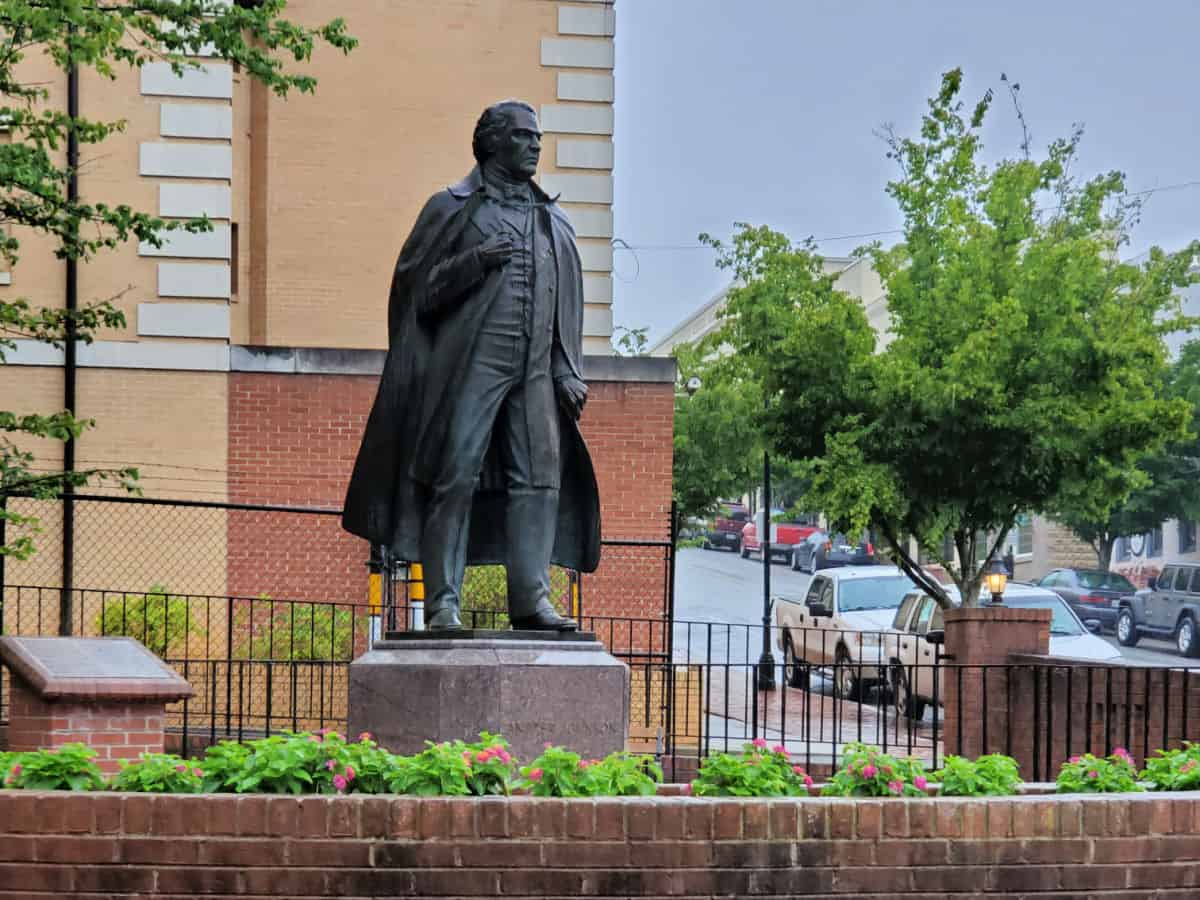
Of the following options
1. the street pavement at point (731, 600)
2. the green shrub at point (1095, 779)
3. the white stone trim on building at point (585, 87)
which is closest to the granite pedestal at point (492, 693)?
the green shrub at point (1095, 779)

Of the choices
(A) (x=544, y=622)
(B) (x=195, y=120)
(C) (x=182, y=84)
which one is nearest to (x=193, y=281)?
(B) (x=195, y=120)

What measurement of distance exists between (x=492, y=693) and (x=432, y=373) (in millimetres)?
1549

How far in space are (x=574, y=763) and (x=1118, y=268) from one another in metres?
21.4

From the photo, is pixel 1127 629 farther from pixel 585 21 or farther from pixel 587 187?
pixel 585 21

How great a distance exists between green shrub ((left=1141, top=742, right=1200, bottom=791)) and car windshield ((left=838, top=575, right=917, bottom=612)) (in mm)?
21255

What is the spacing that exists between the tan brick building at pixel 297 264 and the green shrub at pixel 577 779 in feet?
43.2

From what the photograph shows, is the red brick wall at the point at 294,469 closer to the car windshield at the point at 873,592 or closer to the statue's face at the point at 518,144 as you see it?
the car windshield at the point at 873,592

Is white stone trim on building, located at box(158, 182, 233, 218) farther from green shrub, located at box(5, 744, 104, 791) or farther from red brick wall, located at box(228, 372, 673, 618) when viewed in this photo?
green shrub, located at box(5, 744, 104, 791)

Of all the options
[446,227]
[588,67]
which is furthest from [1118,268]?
[446,227]

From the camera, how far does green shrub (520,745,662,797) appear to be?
23.2 ft

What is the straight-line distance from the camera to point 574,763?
7.12m

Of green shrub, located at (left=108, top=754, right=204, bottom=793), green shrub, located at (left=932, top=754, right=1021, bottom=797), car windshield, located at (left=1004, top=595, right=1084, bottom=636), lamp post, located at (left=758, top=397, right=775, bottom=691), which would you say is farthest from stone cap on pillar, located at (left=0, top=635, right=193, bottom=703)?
car windshield, located at (left=1004, top=595, right=1084, bottom=636)

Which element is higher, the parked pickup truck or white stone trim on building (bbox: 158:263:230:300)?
white stone trim on building (bbox: 158:263:230:300)

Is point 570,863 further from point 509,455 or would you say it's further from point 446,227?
point 446,227
